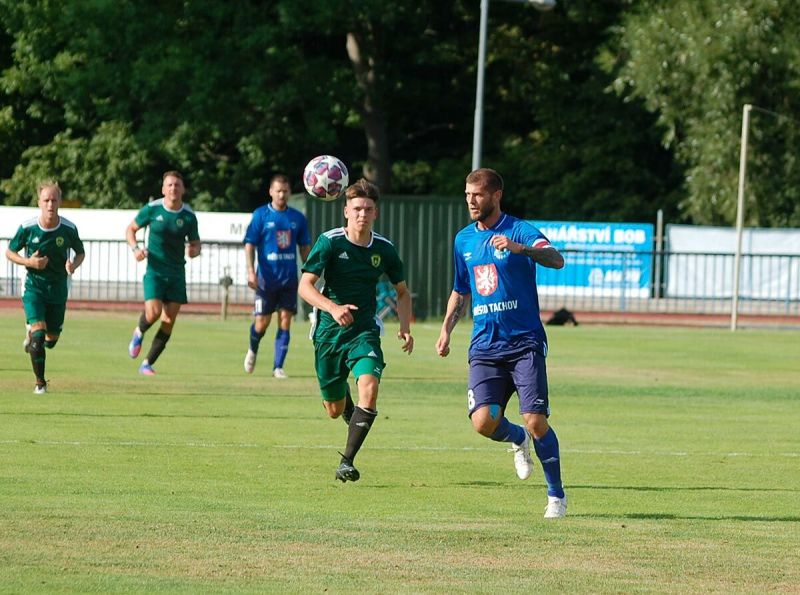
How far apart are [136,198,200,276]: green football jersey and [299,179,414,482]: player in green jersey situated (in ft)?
23.9

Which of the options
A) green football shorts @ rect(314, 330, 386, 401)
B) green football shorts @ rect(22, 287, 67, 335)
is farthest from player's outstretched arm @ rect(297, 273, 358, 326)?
green football shorts @ rect(22, 287, 67, 335)

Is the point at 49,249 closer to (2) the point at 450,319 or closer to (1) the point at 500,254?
(2) the point at 450,319

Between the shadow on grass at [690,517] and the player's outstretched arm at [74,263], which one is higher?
the player's outstretched arm at [74,263]

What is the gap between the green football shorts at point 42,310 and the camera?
52.3 feet

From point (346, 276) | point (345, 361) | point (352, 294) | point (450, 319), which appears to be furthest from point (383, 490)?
point (346, 276)

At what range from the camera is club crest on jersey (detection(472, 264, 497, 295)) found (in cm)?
959

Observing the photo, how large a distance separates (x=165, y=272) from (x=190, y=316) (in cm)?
1534

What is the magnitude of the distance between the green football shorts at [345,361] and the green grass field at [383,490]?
0.60 metres

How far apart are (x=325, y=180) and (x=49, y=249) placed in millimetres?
3063

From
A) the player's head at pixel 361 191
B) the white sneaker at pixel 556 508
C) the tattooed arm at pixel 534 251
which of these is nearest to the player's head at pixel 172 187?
the player's head at pixel 361 191

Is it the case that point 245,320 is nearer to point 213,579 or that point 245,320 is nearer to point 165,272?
point 165,272

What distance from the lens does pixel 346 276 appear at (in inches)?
432

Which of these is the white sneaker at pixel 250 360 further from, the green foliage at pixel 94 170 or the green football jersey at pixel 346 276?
the green foliage at pixel 94 170

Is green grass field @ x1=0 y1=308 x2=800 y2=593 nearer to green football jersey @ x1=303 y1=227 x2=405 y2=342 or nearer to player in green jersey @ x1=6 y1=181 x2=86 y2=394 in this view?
player in green jersey @ x1=6 y1=181 x2=86 y2=394
